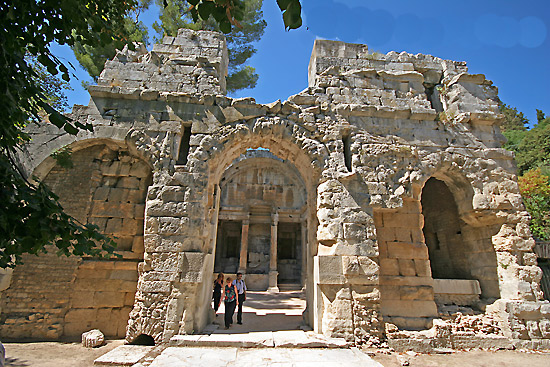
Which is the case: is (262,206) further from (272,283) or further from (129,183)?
(129,183)

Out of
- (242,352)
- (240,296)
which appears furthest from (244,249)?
(242,352)

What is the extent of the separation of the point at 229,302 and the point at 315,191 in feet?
10.7

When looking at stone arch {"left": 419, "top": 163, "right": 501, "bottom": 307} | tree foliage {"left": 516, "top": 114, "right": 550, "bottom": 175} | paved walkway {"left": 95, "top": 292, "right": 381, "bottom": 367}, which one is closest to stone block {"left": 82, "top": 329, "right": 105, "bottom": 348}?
paved walkway {"left": 95, "top": 292, "right": 381, "bottom": 367}

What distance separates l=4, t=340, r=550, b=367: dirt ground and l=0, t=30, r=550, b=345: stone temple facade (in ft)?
1.23

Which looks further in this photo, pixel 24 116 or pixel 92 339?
pixel 92 339

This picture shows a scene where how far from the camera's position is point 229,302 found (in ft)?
22.5

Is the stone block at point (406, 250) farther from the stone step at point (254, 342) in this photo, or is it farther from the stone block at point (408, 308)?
the stone step at point (254, 342)

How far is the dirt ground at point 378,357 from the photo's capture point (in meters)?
4.77

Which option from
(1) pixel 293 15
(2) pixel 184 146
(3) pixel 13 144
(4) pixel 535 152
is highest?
(4) pixel 535 152

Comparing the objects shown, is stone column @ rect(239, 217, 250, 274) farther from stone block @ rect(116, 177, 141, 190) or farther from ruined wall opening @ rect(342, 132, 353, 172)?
ruined wall opening @ rect(342, 132, 353, 172)

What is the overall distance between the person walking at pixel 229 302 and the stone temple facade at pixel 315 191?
1.30ft

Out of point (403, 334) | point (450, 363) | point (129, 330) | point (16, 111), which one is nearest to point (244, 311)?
point (129, 330)

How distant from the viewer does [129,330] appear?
545 cm

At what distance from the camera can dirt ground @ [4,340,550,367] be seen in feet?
15.7
